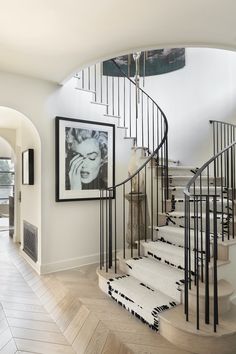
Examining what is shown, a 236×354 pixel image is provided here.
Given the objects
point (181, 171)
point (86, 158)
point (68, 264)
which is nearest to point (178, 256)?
point (68, 264)

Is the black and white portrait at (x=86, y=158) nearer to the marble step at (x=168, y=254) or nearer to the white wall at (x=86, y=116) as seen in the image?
the white wall at (x=86, y=116)

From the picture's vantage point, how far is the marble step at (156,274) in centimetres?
240

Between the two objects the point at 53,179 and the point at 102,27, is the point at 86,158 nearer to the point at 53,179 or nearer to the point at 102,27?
the point at 53,179

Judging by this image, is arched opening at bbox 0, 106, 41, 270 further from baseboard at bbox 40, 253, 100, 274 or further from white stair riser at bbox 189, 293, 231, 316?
white stair riser at bbox 189, 293, 231, 316

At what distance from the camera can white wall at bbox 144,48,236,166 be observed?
4.47 metres

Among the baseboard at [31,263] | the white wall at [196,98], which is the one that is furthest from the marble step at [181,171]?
the baseboard at [31,263]

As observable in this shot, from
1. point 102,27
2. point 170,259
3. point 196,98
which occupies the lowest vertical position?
point 170,259

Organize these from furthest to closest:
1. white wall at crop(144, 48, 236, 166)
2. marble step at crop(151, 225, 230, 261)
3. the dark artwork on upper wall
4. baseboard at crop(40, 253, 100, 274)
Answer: the dark artwork on upper wall, white wall at crop(144, 48, 236, 166), baseboard at crop(40, 253, 100, 274), marble step at crop(151, 225, 230, 261)

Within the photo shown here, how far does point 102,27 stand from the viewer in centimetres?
224

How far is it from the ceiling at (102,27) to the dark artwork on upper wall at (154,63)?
275 centimetres

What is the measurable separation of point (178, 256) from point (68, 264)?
1.71 m

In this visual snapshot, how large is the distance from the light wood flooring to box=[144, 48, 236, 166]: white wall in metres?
3.04

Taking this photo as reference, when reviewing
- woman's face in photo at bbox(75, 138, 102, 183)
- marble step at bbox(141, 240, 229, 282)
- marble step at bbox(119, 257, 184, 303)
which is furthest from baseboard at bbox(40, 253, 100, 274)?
woman's face in photo at bbox(75, 138, 102, 183)

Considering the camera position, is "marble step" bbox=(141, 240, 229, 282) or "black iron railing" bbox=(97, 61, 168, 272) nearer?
"marble step" bbox=(141, 240, 229, 282)
